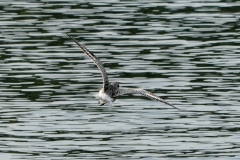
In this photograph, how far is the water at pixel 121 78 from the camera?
71.6ft

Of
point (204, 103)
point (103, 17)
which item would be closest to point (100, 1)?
point (103, 17)

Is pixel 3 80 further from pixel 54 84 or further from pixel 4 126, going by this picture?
pixel 4 126

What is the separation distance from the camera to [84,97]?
84.8 feet

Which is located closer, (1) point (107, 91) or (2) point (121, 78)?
(1) point (107, 91)

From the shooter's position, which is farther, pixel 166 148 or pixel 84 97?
pixel 84 97

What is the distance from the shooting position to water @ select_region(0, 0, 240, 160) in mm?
21812

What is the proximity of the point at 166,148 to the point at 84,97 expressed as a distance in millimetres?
4847

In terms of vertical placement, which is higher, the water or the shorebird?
the shorebird

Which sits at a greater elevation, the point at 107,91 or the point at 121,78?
the point at 107,91

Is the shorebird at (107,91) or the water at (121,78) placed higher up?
the shorebird at (107,91)

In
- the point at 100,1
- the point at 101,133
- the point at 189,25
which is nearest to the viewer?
the point at 101,133

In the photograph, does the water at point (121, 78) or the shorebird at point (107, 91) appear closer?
the shorebird at point (107, 91)

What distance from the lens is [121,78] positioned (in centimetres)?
2773

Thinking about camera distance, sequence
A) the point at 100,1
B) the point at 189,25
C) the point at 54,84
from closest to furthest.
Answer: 1. the point at 54,84
2. the point at 189,25
3. the point at 100,1
